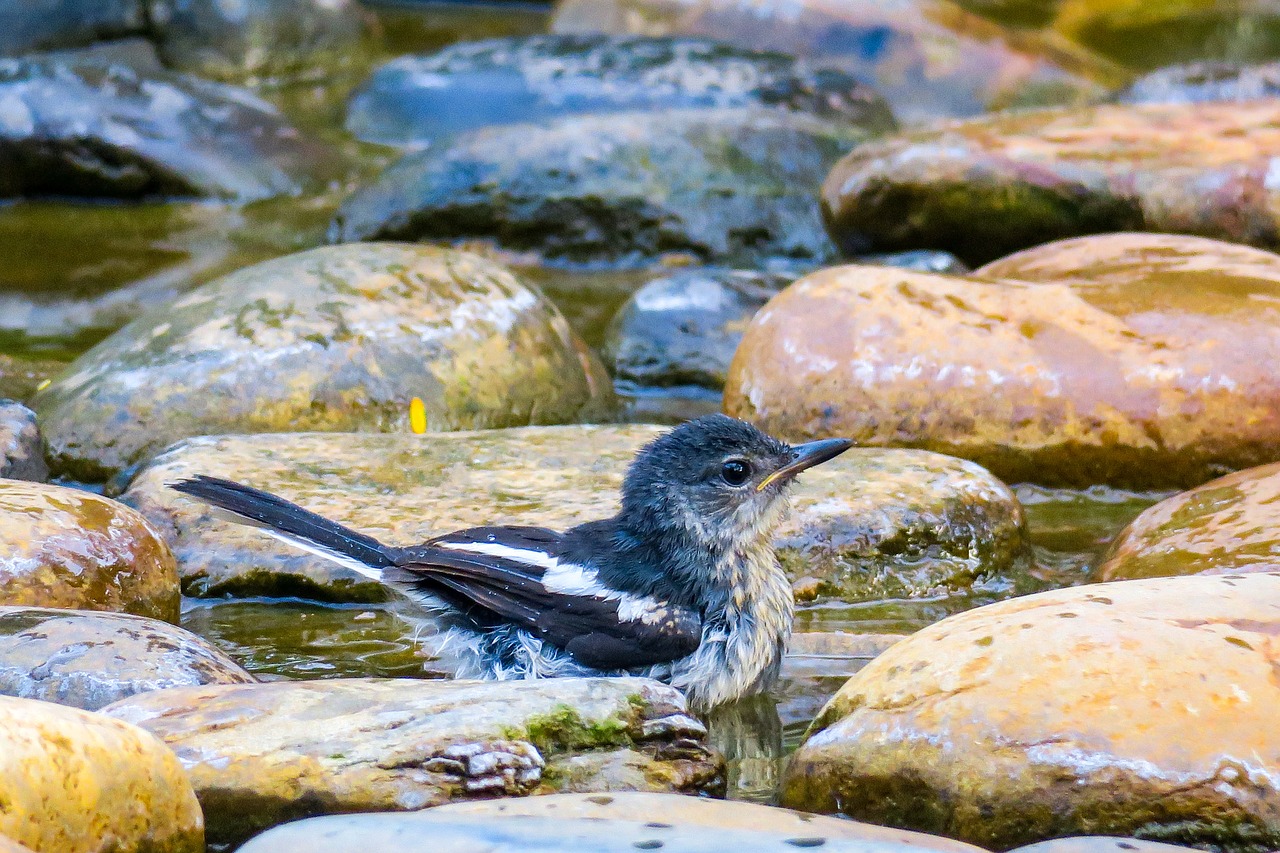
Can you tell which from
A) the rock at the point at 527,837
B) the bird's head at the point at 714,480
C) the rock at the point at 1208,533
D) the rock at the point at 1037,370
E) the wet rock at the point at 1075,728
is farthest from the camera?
the rock at the point at 1037,370

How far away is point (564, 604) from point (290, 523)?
0.89m

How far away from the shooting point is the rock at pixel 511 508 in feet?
17.1

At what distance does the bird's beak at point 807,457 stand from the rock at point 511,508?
0.60 m

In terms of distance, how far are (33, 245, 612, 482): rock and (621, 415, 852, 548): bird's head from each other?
2.01 meters

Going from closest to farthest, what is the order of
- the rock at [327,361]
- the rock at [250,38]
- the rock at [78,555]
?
the rock at [78,555]
the rock at [327,361]
the rock at [250,38]

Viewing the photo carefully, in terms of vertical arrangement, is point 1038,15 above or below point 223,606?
above

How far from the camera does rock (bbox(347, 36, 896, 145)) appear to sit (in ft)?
37.7

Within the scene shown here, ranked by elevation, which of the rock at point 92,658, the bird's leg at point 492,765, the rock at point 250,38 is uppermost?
the rock at point 250,38

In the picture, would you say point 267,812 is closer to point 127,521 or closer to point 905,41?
point 127,521

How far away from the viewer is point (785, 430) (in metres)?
6.32

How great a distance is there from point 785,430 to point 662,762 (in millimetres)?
2797

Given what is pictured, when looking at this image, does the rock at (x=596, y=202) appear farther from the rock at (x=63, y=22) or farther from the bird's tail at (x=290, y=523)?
the bird's tail at (x=290, y=523)

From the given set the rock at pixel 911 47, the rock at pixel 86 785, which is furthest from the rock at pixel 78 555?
the rock at pixel 911 47

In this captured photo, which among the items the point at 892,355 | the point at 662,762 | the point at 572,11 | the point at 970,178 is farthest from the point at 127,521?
the point at 572,11
